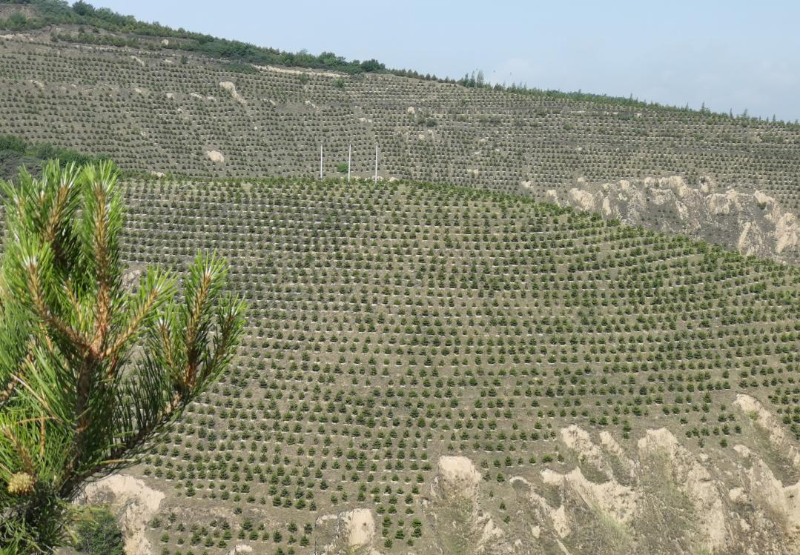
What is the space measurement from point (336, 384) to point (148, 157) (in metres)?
54.7

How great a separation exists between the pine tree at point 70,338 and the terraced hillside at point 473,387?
26.6 metres

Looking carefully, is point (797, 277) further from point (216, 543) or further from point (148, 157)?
point (148, 157)

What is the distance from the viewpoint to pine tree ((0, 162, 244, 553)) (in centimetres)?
926

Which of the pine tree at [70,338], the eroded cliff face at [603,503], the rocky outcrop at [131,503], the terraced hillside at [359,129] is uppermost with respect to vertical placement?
the terraced hillside at [359,129]

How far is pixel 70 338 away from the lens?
920 cm

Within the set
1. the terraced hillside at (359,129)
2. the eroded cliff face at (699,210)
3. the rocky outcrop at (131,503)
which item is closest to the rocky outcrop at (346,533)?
the rocky outcrop at (131,503)

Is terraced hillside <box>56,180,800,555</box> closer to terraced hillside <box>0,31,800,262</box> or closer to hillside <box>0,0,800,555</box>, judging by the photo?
hillside <box>0,0,800,555</box>

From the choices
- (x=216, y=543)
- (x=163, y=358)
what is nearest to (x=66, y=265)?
(x=163, y=358)

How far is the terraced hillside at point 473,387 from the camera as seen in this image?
37.2 metres

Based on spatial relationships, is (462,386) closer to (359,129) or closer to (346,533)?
(346,533)

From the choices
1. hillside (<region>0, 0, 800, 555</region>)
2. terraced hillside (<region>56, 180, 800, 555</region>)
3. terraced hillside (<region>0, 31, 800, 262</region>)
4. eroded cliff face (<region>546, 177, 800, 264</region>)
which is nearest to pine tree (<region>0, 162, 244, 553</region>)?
hillside (<region>0, 0, 800, 555</region>)

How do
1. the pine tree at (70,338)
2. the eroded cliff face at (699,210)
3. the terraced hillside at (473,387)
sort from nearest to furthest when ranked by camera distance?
1. the pine tree at (70,338)
2. the terraced hillside at (473,387)
3. the eroded cliff face at (699,210)

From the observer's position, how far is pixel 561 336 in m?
46.0

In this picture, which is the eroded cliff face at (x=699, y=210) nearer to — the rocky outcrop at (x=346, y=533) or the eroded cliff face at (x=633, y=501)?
the eroded cliff face at (x=633, y=501)
